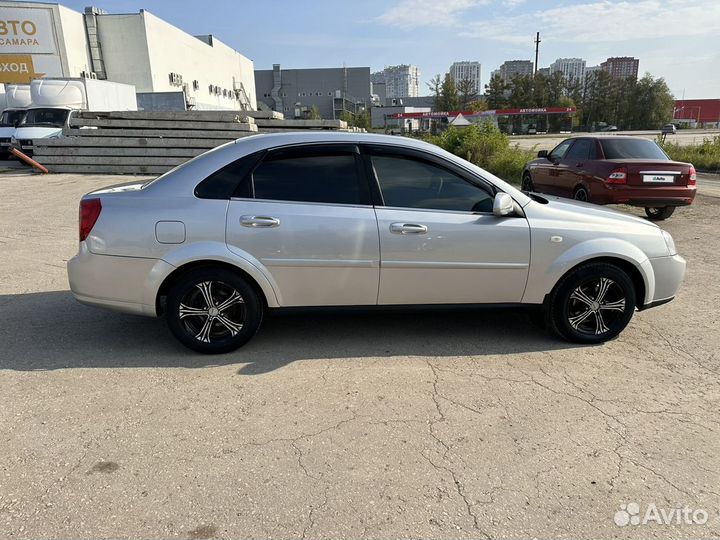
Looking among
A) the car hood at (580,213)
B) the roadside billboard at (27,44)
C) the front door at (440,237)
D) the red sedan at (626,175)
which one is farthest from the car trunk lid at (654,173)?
the roadside billboard at (27,44)

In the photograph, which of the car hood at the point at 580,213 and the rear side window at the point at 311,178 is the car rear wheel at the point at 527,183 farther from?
the rear side window at the point at 311,178

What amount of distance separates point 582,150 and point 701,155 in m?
13.3

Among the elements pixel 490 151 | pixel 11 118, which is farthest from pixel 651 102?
pixel 11 118

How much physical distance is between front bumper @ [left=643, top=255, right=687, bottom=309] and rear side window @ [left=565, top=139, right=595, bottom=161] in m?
5.84

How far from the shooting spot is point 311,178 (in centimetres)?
391

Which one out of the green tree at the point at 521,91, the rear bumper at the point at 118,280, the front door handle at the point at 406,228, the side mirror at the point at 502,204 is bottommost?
the rear bumper at the point at 118,280

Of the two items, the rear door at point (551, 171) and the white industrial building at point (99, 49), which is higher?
the white industrial building at point (99, 49)

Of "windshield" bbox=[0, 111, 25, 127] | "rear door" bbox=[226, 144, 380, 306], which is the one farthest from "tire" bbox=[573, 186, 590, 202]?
"windshield" bbox=[0, 111, 25, 127]

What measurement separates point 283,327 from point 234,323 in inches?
27.9

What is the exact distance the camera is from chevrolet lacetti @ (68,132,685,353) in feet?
12.3

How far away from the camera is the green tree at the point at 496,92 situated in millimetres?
81500

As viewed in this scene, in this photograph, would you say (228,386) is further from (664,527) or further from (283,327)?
(664,527)

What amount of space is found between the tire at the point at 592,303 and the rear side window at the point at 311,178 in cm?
177

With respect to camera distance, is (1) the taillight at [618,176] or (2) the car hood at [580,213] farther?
(1) the taillight at [618,176]
